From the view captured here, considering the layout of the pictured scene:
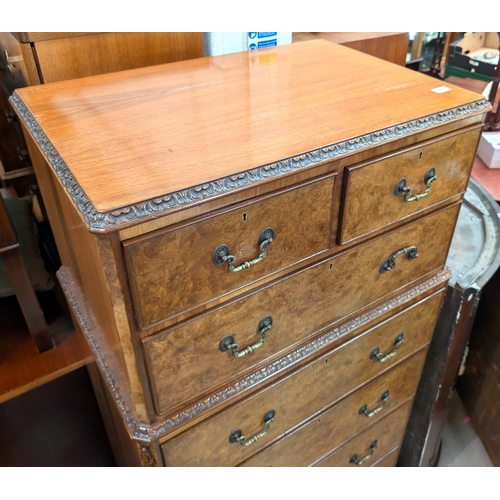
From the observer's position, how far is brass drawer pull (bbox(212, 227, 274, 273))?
62 centimetres

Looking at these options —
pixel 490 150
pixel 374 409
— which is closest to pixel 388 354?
pixel 374 409

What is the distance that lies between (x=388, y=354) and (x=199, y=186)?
0.65m

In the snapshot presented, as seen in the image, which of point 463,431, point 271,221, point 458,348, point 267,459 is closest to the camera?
point 271,221

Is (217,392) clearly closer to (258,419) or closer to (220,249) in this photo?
(258,419)

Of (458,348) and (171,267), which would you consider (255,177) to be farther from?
(458,348)

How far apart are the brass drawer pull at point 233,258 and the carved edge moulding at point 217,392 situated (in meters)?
0.24

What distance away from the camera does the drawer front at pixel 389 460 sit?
1274mm

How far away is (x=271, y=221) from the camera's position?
0.65 meters

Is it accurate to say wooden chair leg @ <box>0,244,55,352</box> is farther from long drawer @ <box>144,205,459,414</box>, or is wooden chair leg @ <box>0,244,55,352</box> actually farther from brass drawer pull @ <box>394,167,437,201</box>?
brass drawer pull @ <box>394,167,437,201</box>

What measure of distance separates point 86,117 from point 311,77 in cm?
38

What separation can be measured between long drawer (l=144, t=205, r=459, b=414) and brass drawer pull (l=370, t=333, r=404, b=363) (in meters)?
0.14

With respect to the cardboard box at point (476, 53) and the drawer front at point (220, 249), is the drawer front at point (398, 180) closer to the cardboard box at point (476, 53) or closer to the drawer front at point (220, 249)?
the drawer front at point (220, 249)

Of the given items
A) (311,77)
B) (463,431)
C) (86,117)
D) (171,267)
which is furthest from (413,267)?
(463,431)

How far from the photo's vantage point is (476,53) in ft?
6.72
